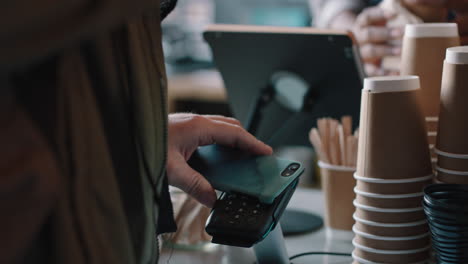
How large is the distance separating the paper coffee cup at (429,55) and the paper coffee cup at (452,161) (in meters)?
0.12

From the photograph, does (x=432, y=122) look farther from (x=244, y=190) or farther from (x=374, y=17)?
(x=374, y=17)

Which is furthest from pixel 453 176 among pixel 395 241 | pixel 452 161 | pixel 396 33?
pixel 396 33

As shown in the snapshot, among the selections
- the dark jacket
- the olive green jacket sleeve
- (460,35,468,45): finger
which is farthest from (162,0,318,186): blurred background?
the olive green jacket sleeve

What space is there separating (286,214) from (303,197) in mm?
170

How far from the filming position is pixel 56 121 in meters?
0.52

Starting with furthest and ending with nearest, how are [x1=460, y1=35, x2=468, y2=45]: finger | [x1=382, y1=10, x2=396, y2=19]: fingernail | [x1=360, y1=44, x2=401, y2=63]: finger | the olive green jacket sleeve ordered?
[x1=360, y1=44, x2=401, y2=63]: finger
[x1=382, y1=10, x2=396, y2=19]: fingernail
[x1=460, y1=35, x2=468, y2=45]: finger
the olive green jacket sleeve

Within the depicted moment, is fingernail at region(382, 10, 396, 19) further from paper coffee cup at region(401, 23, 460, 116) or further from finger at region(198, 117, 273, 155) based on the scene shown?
finger at region(198, 117, 273, 155)

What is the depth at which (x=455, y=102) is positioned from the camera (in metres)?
0.86

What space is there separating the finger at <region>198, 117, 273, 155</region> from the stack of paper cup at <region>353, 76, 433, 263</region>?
0.54ft

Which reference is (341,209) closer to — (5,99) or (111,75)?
(111,75)

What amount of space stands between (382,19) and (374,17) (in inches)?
0.9

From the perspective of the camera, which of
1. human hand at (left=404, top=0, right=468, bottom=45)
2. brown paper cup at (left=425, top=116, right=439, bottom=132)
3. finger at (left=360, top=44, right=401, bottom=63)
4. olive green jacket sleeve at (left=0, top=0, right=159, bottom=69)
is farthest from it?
finger at (left=360, top=44, right=401, bottom=63)

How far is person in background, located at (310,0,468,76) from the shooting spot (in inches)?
50.4

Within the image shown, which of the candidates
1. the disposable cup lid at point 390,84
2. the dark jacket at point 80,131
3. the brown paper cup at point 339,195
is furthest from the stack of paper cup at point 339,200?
the dark jacket at point 80,131
